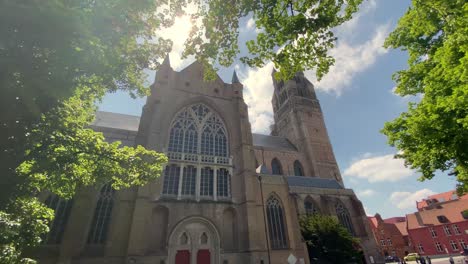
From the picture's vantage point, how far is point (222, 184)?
18094 mm

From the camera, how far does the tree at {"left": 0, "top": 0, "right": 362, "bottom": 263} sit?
5430 millimetres

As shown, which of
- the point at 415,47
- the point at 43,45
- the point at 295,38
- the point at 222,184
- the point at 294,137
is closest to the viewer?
the point at 43,45

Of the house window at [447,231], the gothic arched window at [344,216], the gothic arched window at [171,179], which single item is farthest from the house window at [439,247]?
the gothic arched window at [171,179]

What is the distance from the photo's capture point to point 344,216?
2753 cm

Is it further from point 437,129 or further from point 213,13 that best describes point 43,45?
point 437,129

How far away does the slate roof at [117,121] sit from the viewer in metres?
23.8

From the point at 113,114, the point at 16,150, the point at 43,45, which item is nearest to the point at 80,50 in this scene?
the point at 43,45

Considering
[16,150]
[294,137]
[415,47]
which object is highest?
[294,137]

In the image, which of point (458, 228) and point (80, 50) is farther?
point (458, 228)

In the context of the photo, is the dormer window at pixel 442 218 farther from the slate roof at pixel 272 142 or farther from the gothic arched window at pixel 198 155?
the gothic arched window at pixel 198 155

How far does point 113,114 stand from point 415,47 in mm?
28972

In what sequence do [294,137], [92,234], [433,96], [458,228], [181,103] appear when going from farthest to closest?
1. [294,137]
2. [458,228]
3. [181,103]
4. [92,234]
5. [433,96]

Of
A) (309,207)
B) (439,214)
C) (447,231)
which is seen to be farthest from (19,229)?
(439,214)

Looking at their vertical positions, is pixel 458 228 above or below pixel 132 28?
below
